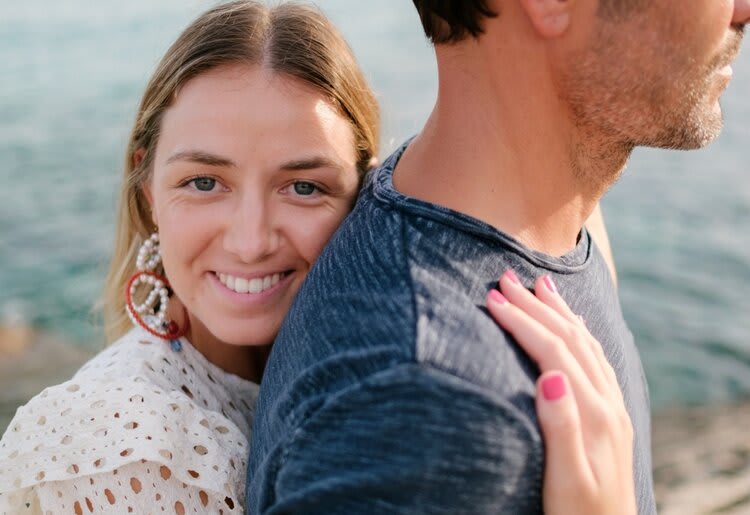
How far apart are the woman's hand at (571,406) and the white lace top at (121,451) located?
0.76 meters

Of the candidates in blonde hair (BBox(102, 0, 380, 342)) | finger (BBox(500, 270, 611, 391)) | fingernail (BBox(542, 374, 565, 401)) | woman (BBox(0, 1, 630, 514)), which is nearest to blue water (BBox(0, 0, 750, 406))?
blonde hair (BBox(102, 0, 380, 342))

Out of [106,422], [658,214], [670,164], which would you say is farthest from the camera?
[670,164]

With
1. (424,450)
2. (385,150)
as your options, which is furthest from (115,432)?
(385,150)

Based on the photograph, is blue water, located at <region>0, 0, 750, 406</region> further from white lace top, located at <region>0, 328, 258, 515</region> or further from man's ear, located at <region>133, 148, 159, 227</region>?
white lace top, located at <region>0, 328, 258, 515</region>

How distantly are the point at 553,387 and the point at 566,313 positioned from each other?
0.89 ft

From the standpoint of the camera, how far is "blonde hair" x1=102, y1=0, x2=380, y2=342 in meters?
2.26

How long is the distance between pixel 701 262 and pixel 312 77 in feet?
19.0

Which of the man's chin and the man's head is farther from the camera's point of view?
the man's chin

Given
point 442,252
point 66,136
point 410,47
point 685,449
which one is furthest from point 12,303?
point 410,47

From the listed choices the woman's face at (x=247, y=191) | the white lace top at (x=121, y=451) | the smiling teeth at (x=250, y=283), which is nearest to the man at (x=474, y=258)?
the white lace top at (x=121, y=451)

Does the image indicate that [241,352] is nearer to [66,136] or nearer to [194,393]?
[194,393]

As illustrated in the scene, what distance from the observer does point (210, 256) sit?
90.7 inches

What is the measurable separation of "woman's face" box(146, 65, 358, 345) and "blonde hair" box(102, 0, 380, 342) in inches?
1.4

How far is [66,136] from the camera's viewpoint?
9.72 m
